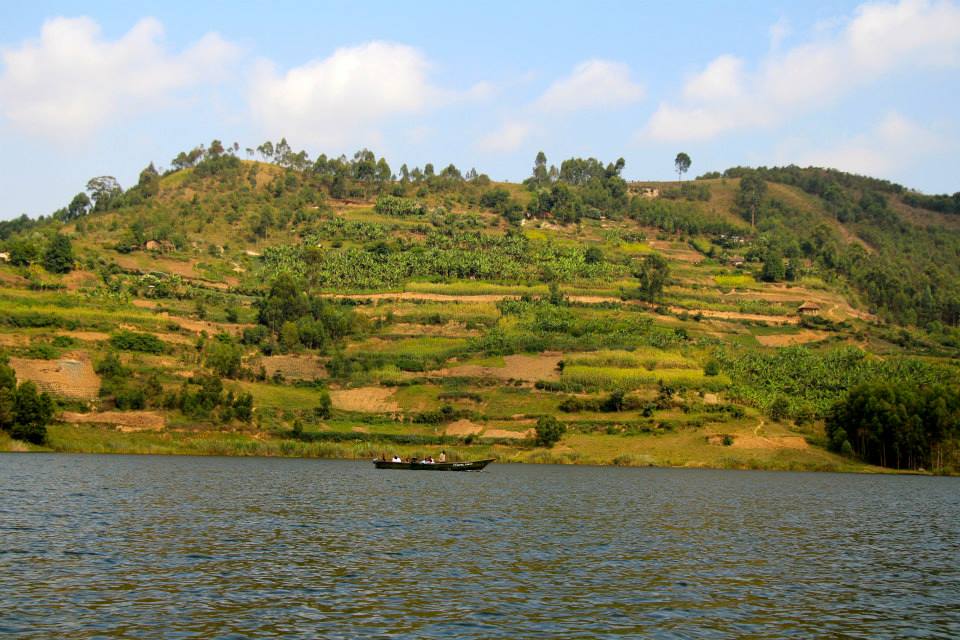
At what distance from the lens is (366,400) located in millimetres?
134375

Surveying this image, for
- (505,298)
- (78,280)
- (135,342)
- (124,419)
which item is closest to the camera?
(124,419)

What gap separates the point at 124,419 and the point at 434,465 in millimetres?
42678

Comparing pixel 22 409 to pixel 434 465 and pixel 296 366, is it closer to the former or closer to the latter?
pixel 434 465

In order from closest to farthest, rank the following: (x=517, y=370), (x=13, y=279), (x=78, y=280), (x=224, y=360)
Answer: (x=224, y=360) → (x=517, y=370) → (x=13, y=279) → (x=78, y=280)

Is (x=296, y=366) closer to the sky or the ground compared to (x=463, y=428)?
closer to the sky

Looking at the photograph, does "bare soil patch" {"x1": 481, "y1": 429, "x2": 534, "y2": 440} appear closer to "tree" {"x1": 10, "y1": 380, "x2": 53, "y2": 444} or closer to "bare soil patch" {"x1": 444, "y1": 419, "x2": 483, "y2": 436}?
"bare soil patch" {"x1": 444, "y1": 419, "x2": 483, "y2": 436}

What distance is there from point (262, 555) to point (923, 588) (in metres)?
27.2

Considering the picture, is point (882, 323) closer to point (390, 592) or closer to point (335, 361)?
point (335, 361)

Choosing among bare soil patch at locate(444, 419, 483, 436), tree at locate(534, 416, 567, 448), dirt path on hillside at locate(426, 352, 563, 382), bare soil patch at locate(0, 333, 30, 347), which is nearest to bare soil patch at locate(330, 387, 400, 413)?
bare soil patch at locate(444, 419, 483, 436)

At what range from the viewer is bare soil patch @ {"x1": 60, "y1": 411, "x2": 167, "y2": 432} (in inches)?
4392

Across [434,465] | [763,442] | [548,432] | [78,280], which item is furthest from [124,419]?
[763,442]

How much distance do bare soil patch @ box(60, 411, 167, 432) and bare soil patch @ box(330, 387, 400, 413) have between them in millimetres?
26104

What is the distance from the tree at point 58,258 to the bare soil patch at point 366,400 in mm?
65599

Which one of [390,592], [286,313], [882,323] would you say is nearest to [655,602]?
[390,592]
